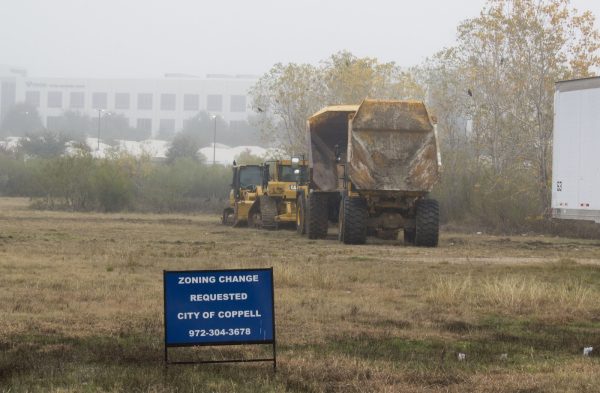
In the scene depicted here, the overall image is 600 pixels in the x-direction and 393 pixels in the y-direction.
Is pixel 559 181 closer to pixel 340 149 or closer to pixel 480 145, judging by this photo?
pixel 340 149

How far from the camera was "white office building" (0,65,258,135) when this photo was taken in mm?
177375

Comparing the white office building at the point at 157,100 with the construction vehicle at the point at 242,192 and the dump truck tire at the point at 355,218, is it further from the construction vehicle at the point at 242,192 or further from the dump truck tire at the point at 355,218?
the dump truck tire at the point at 355,218

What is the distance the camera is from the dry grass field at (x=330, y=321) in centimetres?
932

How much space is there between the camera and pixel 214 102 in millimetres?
180750

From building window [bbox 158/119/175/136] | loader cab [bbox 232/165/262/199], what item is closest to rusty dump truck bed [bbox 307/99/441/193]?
loader cab [bbox 232/165/262/199]

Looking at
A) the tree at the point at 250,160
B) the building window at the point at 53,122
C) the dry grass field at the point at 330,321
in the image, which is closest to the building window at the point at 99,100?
the building window at the point at 53,122

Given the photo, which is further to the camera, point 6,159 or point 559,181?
point 6,159

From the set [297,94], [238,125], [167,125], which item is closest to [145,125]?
[167,125]

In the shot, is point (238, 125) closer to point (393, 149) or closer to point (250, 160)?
point (250, 160)

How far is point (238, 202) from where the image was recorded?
130 feet

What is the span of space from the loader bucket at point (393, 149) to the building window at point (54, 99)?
161960mm

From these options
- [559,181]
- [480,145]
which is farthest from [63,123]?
[559,181]

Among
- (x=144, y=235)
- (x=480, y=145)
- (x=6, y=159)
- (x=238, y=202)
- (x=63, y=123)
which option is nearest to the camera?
(x=144, y=235)

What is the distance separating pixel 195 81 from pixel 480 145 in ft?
445
